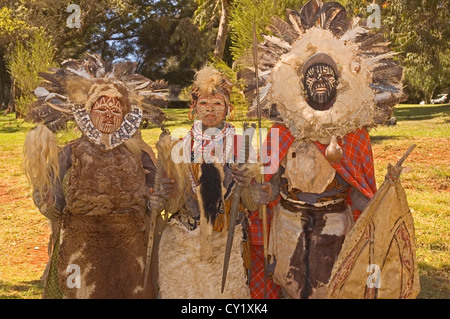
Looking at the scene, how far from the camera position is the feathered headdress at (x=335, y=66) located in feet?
13.6

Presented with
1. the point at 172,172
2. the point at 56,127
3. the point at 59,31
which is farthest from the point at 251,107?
Result: the point at 59,31

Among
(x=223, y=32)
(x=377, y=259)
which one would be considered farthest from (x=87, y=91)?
(x=223, y=32)

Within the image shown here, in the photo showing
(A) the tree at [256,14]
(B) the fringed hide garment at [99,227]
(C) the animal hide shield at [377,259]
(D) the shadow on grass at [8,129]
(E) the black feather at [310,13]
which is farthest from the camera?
(D) the shadow on grass at [8,129]

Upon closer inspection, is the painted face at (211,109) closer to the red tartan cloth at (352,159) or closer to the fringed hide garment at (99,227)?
the red tartan cloth at (352,159)

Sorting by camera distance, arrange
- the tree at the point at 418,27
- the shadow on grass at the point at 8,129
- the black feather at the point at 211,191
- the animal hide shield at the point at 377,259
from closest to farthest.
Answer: the animal hide shield at the point at 377,259
the black feather at the point at 211,191
the tree at the point at 418,27
the shadow on grass at the point at 8,129

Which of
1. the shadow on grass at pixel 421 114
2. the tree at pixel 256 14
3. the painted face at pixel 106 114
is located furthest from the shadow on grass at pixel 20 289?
the shadow on grass at pixel 421 114

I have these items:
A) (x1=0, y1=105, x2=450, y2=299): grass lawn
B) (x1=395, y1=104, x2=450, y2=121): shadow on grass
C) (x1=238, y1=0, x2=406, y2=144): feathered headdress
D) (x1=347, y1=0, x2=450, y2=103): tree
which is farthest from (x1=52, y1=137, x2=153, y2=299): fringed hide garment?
(x1=395, y1=104, x2=450, y2=121): shadow on grass

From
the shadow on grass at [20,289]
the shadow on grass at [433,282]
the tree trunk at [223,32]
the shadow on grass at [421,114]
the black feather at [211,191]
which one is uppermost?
the tree trunk at [223,32]

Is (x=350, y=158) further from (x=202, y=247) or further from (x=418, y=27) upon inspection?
(x=418, y=27)

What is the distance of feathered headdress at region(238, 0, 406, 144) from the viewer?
4.14 meters

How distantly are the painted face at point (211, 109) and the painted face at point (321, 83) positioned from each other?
0.76 meters

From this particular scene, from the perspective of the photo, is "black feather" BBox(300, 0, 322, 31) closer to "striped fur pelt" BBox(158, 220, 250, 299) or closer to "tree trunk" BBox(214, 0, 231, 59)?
"striped fur pelt" BBox(158, 220, 250, 299)

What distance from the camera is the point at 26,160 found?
417cm
